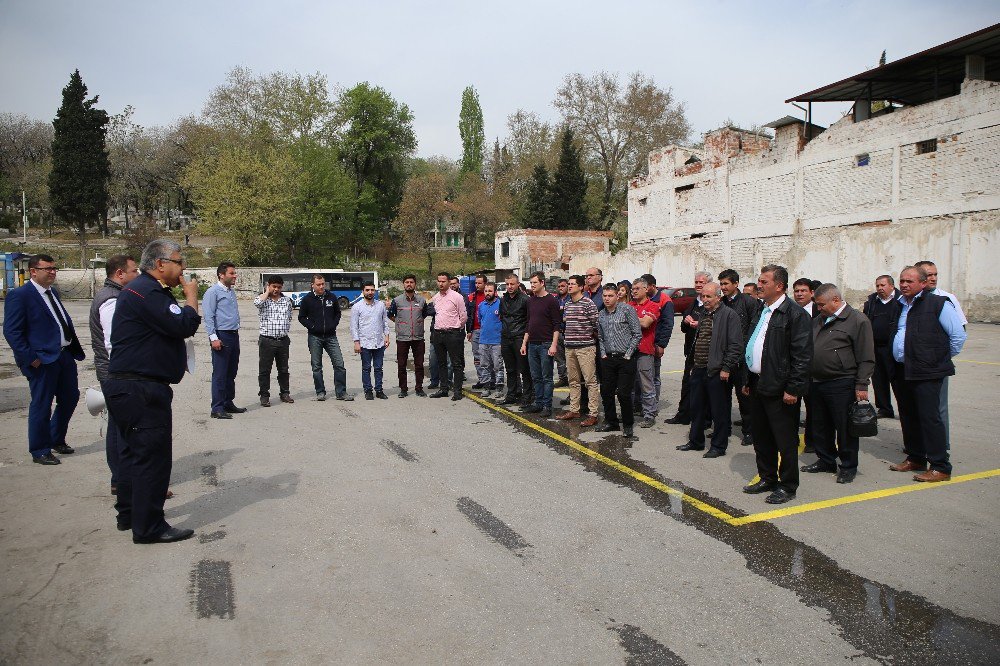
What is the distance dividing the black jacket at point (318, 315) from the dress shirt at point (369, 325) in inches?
13.0

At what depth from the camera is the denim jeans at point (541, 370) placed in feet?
28.9

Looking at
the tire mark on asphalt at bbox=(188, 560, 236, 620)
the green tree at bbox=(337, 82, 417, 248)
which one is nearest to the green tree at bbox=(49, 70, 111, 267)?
the green tree at bbox=(337, 82, 417, 248)

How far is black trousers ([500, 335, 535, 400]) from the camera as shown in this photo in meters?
9.30

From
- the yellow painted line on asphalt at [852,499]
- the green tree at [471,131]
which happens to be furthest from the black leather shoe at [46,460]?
the green tree at [471,131]

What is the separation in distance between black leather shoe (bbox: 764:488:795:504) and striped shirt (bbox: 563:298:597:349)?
10.6 ft

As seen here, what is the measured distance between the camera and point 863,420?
18.4ft

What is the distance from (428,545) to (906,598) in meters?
3.09

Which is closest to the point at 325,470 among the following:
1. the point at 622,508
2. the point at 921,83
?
the point at 622,508

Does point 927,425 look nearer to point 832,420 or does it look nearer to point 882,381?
point 832,420

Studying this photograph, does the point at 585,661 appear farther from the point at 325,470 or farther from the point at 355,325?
the point at 355,325

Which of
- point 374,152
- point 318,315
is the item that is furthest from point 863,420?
point 374,152

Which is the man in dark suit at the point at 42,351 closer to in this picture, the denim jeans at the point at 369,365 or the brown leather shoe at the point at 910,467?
the denim jeans at the point at 369,365

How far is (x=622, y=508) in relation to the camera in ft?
17.3

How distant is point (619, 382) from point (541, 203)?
46.9 meters
